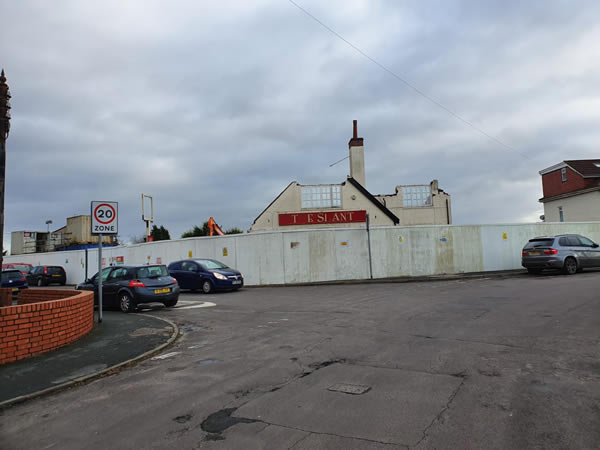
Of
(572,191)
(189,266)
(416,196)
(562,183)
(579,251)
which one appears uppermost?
(562,183)

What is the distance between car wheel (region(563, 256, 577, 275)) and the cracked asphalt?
11.9 metres

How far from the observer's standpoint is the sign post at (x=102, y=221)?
10.3 metres

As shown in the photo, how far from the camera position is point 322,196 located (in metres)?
36.2

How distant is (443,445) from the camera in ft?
11.0

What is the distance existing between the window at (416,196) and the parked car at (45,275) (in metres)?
30.7

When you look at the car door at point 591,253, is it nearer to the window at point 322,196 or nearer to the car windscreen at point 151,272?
the car windscreen at point 151,272

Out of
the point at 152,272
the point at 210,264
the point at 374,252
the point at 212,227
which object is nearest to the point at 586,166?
the point at 374,252

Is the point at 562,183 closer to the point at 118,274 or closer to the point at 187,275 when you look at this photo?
the point at 187,275

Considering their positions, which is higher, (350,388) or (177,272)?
(177,272)

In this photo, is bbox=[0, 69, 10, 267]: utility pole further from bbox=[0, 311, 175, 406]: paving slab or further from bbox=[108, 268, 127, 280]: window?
bbox=[108, 268, 127, 280]: window

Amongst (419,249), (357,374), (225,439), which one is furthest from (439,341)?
(419,249)

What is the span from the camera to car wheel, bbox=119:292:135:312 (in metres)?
12.8

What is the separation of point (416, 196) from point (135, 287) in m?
35.1

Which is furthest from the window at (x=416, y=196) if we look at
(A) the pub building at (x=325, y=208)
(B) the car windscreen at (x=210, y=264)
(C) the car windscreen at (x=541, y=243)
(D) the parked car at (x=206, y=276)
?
(D) the parked car at (x=206, y=276)
